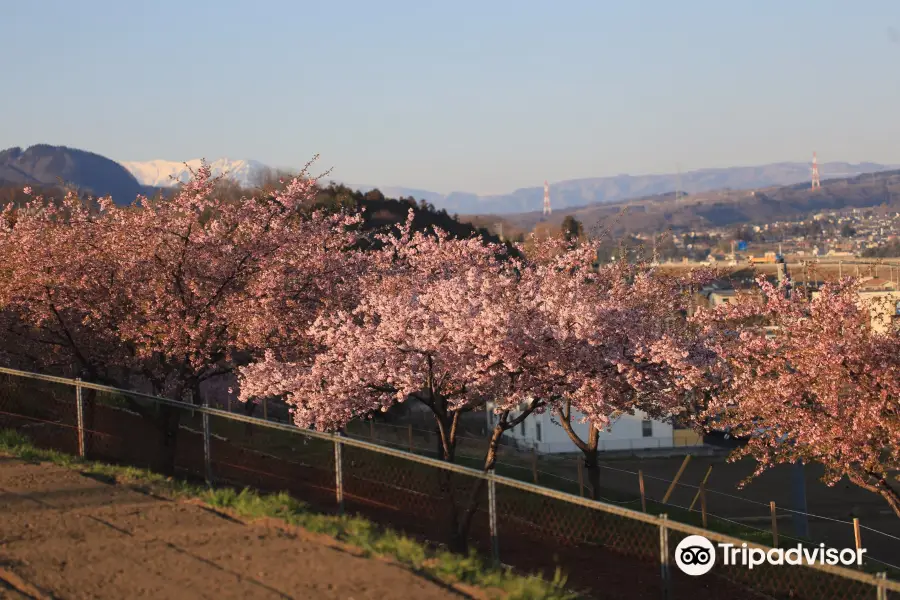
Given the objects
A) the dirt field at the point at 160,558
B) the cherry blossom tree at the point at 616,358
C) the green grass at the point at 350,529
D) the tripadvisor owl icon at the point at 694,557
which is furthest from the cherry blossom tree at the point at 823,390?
the dirt field at the point at 160,558

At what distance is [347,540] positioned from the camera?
11398 mm

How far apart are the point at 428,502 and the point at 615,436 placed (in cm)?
4278

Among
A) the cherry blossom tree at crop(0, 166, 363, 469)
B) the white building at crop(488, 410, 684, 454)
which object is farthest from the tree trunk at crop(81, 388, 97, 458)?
the white building at crop(488, 410, 684, 454)

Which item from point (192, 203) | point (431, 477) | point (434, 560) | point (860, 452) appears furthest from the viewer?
point (431, 477)

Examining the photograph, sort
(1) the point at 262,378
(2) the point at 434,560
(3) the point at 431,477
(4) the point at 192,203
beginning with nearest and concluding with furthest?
1. (2) the point at 434,560
2. (1) the point at 262,378
3. (4) the point at 192,203
4. (3) the point at 431,477

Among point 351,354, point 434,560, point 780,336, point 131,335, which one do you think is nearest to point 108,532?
point 434,560

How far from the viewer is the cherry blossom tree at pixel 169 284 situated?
20453 millimetres

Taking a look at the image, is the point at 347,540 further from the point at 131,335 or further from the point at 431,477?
the point at 431,477

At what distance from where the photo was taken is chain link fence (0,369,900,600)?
17.6 metres

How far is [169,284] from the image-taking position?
20.9m

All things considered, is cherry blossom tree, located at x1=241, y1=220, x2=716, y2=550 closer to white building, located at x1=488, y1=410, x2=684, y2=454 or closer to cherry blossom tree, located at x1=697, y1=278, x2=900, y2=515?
cherry blossom tree, located at x1=697, y1=278, x2=900, y2=515

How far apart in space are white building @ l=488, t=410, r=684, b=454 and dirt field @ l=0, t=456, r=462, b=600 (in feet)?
163

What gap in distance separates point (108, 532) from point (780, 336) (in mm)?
13787

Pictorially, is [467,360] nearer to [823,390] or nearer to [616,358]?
[616,358]
